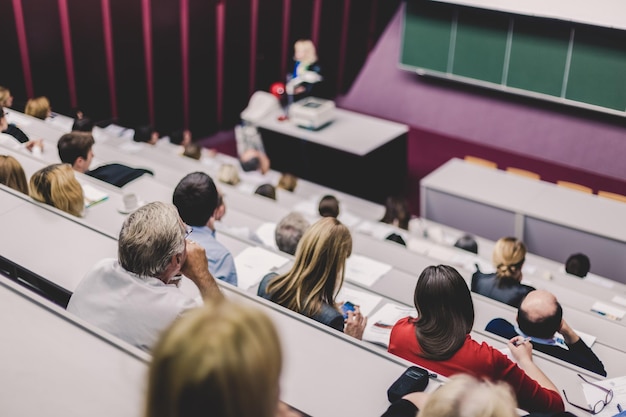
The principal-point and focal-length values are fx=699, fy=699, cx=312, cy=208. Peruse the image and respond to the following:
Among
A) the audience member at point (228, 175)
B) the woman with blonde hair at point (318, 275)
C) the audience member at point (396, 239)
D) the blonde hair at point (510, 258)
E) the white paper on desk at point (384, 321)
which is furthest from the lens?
the audience member at point (228, 175)

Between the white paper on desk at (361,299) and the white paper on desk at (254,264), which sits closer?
the white paper on desk at (361,299)

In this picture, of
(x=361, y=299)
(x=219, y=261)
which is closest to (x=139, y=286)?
(x=219, y=261)

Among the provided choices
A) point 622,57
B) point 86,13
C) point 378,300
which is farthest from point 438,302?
point 622,57

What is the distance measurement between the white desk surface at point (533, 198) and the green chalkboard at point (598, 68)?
2229 millimetres

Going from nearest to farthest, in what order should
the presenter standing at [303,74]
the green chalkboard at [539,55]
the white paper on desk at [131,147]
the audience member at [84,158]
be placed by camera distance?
1. the audience member at [84,158]
2. the white paper on desk at [131,147]
3. the presenter standing at [303,74]
4. the green chalkboard at [539,55]

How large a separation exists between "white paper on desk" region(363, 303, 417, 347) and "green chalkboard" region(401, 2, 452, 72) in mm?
7703

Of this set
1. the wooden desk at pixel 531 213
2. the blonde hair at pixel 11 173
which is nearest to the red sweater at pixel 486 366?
the blonde hair at pixel 11 173

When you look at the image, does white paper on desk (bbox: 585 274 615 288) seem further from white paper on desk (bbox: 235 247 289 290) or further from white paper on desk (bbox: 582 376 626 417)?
white paper on desk (bbox: 235 247 289 290)

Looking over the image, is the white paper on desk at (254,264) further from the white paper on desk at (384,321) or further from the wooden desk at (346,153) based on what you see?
the wooden desk at (346,153)

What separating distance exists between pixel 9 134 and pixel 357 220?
10.1 ft

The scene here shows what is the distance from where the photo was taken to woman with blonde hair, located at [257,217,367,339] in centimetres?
293

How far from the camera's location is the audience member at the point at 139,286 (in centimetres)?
249

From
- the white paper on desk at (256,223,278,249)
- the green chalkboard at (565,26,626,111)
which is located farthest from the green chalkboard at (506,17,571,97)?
the white paper on desk at (256,223,278,249)

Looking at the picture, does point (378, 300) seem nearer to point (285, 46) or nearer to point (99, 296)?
point (99, 296)
